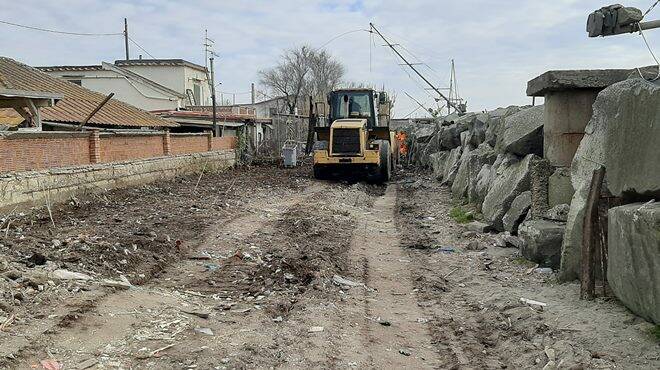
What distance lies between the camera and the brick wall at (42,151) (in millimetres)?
10933

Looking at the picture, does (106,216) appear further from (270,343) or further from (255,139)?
(255,139)

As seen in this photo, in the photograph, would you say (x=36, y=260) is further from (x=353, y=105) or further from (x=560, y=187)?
(x=353, y=105)

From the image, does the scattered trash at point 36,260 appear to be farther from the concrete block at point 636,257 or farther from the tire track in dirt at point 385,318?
the concrete block at point 636,257

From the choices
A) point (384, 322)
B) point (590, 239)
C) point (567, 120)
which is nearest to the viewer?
point (590, 239)

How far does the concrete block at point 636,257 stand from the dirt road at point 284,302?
0.68 ft

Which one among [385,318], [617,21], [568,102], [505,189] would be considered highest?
[617,21]

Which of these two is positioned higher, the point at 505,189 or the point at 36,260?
the point at 505,189

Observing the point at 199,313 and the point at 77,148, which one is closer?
the point at 199,313

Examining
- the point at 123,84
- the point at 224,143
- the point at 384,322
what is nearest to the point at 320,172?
the point at 224,143

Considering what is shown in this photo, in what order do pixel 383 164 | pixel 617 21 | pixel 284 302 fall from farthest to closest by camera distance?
pixel 383 164, pixel 617 21, pixel 284 302

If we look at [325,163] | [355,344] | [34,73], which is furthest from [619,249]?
[34,73]

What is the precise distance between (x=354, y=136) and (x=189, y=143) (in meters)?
6.29

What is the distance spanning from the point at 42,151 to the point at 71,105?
26.3ft

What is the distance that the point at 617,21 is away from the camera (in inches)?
251
